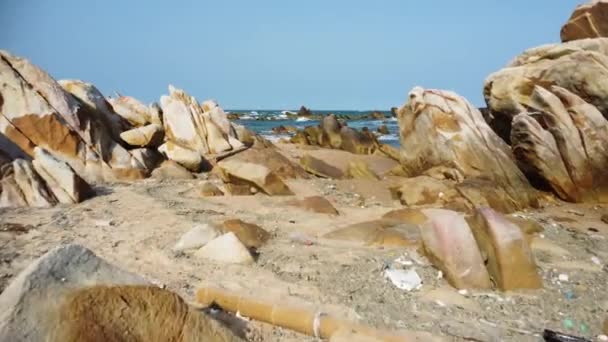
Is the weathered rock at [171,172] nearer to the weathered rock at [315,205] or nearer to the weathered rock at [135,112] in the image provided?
the weathered rock at [135,112]

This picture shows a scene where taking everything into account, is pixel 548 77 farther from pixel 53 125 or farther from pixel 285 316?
pixel 53 125

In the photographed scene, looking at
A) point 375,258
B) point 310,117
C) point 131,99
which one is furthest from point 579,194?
point 310,117

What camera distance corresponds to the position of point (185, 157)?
13367 millimetres

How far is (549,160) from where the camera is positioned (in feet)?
35.9

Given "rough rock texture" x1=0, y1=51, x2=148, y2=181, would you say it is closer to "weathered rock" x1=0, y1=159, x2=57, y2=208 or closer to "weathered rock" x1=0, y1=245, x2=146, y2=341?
"weathered rock" x1=0, y1=159, x2=57, y2=208

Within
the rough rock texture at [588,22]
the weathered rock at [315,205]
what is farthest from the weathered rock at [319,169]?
the rough rock texture at [588,22]

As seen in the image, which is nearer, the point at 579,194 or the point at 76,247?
the point at 76,247

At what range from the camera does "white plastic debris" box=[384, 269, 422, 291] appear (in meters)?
5.02

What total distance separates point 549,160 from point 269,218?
702cm

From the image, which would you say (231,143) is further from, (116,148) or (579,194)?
(579,194)

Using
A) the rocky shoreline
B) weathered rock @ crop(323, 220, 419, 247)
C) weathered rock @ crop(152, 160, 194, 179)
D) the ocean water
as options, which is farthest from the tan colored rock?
the ocean water

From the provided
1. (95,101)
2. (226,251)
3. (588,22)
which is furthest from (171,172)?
(588,22)

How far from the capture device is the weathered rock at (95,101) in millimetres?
13297

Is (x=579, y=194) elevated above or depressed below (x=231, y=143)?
below
